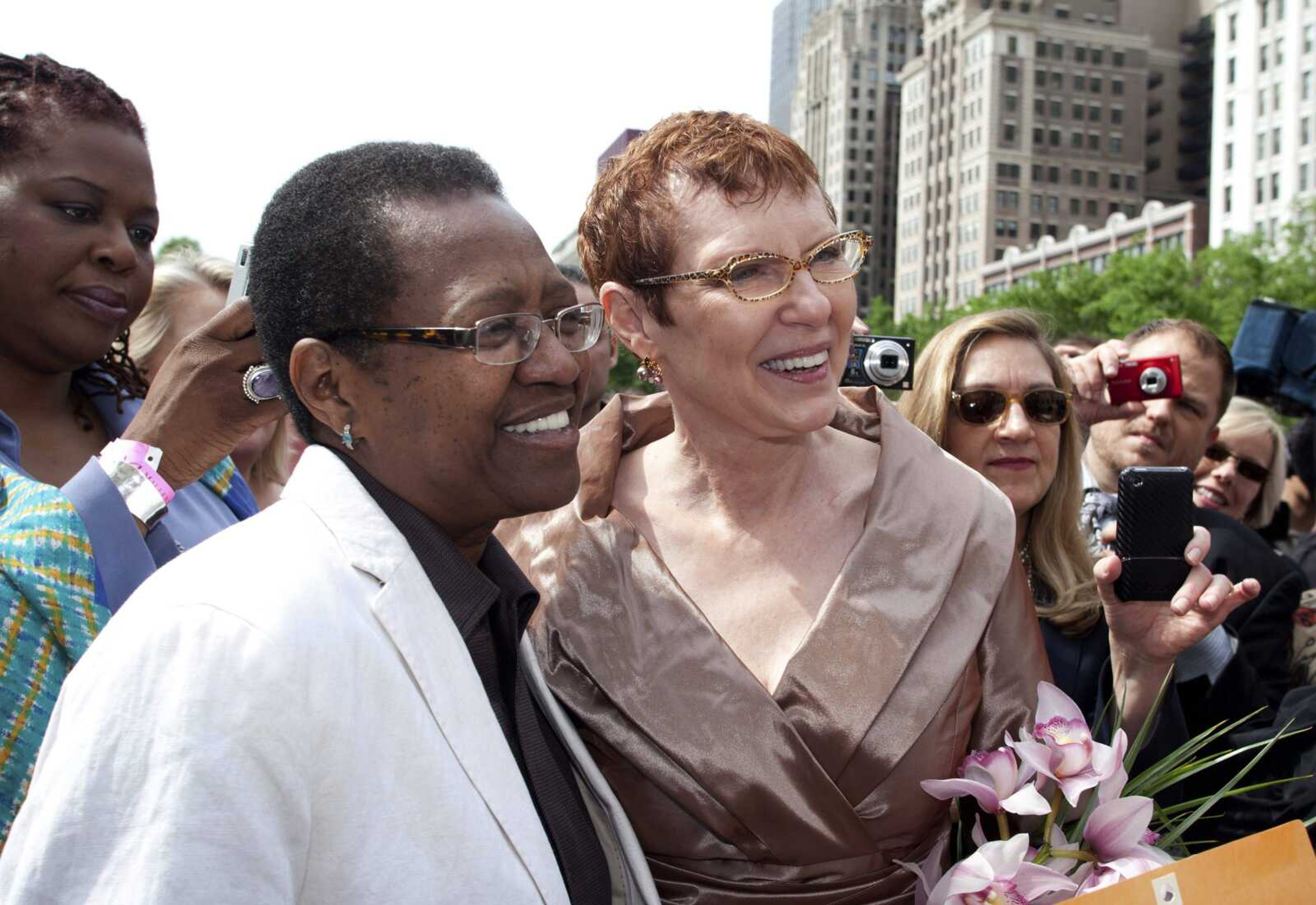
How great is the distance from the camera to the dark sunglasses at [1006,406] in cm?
346

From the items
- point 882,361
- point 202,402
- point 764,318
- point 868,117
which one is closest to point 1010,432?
point 882,361

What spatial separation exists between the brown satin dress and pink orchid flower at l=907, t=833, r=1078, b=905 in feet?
0.79

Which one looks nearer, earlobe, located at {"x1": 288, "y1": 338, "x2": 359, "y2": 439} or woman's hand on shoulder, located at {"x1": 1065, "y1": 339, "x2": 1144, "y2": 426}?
earlobe, located at {"x1": 288, "y1": 338, "x2": 359, "y2": 439}

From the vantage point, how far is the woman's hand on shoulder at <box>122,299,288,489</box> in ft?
Answer: 7.45

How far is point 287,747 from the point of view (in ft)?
4.75

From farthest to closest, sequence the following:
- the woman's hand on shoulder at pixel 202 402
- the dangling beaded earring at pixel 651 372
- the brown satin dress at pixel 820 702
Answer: the dangling beaded earring at pixel 651 372 → the woman's hand on shoulder at pixel 202 402 → the brown satin dress at pixel 820 702

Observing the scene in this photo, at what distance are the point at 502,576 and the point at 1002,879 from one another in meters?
0.94

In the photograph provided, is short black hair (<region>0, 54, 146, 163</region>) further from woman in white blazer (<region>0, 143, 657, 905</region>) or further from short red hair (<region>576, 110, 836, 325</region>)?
short red hair (<region>576, 110, 836, 325</region>)

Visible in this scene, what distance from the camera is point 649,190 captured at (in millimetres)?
2496

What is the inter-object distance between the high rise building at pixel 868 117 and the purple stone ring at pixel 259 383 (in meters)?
115

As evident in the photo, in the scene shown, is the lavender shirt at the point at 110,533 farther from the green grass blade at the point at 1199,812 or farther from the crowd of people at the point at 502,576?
the green grass blade at the point at 1199,812

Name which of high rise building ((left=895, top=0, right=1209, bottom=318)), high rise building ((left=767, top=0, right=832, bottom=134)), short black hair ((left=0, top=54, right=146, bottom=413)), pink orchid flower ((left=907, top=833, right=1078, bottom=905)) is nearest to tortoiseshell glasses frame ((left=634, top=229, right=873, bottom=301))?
pink orchid flower ((left=907, top=833, right=1078, bottom=905))

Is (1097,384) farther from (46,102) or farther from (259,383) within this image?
(46,102)

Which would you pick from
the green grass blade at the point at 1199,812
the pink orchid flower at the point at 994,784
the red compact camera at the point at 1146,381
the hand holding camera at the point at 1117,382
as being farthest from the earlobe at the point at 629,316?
the red compact camera at the point at 1146,381
